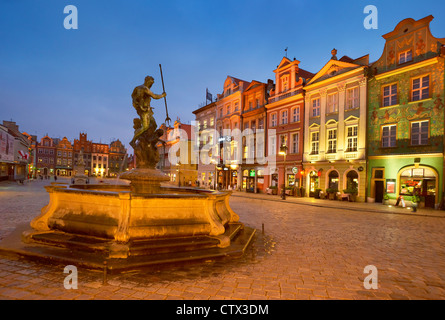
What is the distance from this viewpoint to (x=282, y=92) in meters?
30.2

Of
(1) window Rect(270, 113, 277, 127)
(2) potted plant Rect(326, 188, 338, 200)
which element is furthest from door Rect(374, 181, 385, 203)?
(1) window Rect(270, 113, 277, 127)

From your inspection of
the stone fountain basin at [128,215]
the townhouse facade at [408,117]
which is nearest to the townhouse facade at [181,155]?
the townhouse facade at [408,117]

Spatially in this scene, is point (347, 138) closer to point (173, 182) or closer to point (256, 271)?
point (256, 271)

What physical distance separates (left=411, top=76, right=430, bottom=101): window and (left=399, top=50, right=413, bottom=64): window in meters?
1.83

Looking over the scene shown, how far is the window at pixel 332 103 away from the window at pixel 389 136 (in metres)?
4.95

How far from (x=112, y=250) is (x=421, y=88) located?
23.3 m

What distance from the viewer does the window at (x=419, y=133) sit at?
18.9m

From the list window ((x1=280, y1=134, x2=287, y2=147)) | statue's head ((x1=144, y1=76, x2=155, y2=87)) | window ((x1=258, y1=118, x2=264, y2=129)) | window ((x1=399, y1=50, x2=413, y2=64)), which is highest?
window ((x1=399, y1=50, x2=413, y2=64))

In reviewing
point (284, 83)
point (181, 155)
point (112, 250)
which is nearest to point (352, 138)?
point (284, 83)

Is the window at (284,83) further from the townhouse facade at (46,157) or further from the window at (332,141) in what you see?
the townhouse facade at (46,157)

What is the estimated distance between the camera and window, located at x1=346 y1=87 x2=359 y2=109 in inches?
918

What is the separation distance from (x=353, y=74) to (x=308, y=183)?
11.1 meters

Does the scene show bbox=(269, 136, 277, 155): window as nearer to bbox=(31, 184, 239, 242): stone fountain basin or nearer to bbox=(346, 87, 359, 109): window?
bbox=(346, 87, 359, 109): window
